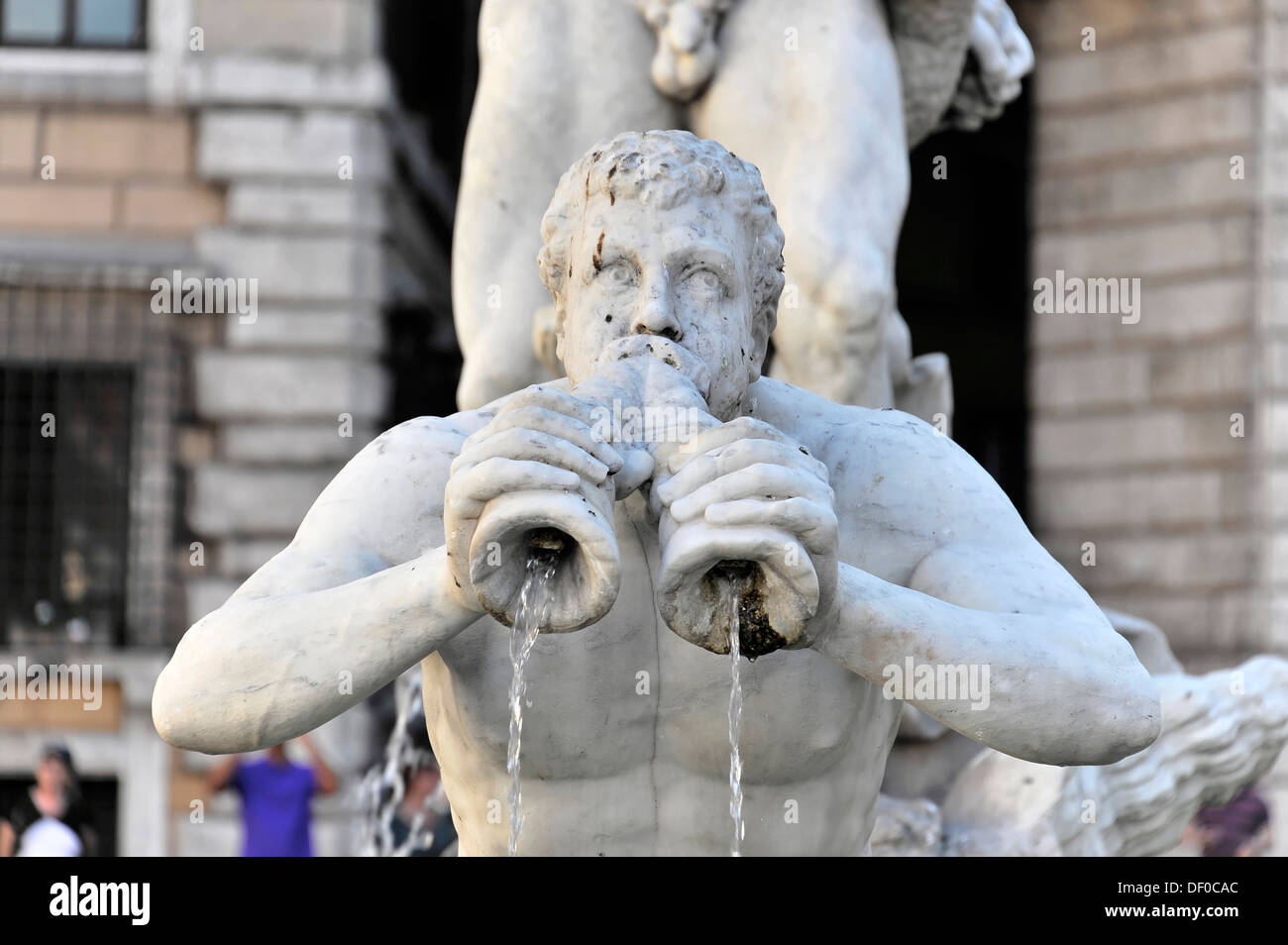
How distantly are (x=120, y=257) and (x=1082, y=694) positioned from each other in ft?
32.1

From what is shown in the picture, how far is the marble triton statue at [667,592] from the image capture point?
2.29m

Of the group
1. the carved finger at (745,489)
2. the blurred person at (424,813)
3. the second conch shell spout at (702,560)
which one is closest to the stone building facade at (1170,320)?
the blurred person at (424,813)

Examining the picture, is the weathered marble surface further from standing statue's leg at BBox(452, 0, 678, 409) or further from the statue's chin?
the statue's chin

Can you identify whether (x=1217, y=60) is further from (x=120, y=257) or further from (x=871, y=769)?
(x=871, y=769)

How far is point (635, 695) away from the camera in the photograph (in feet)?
9.01

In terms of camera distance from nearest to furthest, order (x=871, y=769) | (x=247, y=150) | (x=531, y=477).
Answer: (x=531, y=477) < (x=871, y=769) < (x=247, y=150)

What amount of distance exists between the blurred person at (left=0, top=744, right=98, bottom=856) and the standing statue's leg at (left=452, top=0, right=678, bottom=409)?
3.95 m

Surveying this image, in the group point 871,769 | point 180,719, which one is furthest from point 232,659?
point 871,769

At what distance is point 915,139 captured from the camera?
496 centimetres

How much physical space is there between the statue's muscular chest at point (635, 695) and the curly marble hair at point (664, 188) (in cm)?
39

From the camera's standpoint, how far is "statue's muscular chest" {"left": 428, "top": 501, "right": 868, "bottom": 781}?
2.71m

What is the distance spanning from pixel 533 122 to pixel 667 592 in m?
2.28

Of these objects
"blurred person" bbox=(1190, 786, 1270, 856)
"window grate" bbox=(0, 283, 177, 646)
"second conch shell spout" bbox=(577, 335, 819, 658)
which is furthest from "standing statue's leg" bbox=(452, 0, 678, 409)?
"window grate" bbox=(0, 283, 177, 646)

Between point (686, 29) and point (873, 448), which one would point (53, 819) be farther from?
point (873, 448)
